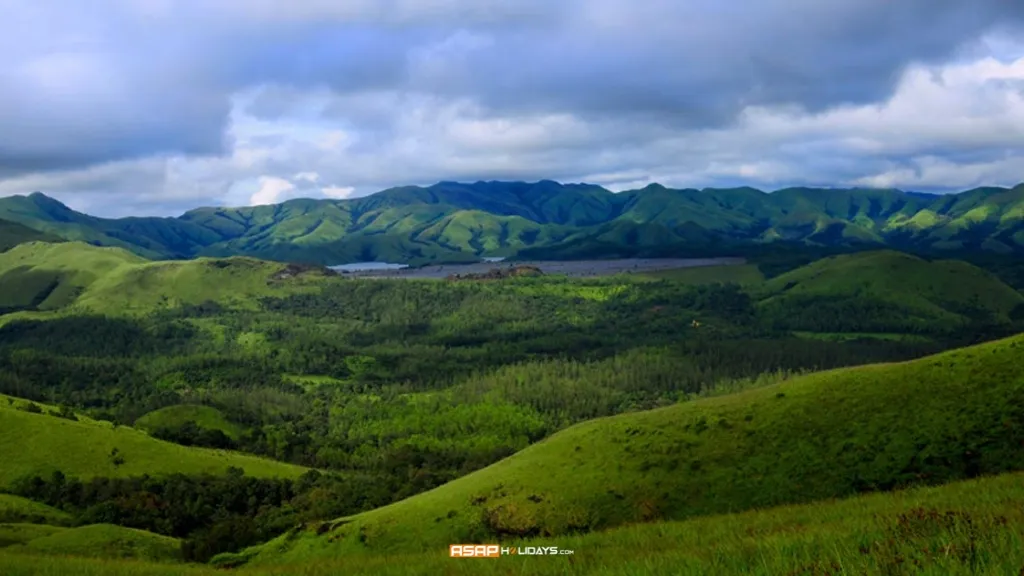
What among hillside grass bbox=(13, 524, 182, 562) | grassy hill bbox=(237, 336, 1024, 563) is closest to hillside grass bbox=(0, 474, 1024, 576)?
grassy hill bbox=(237, 336, 1024, 563)

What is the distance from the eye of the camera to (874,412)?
6300cm

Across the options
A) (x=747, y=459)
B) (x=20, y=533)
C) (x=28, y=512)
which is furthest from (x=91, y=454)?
(x=747, y=459)

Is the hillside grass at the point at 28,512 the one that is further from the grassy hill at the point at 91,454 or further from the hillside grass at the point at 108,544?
the hillside grass at the point at 108,544

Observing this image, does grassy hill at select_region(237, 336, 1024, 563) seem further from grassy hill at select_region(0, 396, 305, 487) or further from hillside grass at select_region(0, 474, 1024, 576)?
grassy hill at select_region(0, 396, 305, 487)

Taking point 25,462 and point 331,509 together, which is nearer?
point 331,509

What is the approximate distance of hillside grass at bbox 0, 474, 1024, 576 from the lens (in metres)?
11.9

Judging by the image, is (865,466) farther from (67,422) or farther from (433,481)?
(67,422)

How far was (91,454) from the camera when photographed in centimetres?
17388

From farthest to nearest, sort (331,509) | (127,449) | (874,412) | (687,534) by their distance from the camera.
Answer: (127,449) < (331,509) < (874,412) < (687,534)

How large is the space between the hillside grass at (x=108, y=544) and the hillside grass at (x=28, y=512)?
5225cm

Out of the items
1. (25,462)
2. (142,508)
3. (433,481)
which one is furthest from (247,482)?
(25,462)

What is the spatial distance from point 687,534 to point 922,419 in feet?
153

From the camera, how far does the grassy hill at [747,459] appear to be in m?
54.4

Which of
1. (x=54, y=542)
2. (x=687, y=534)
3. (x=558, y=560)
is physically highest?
(x=558, y=560)
